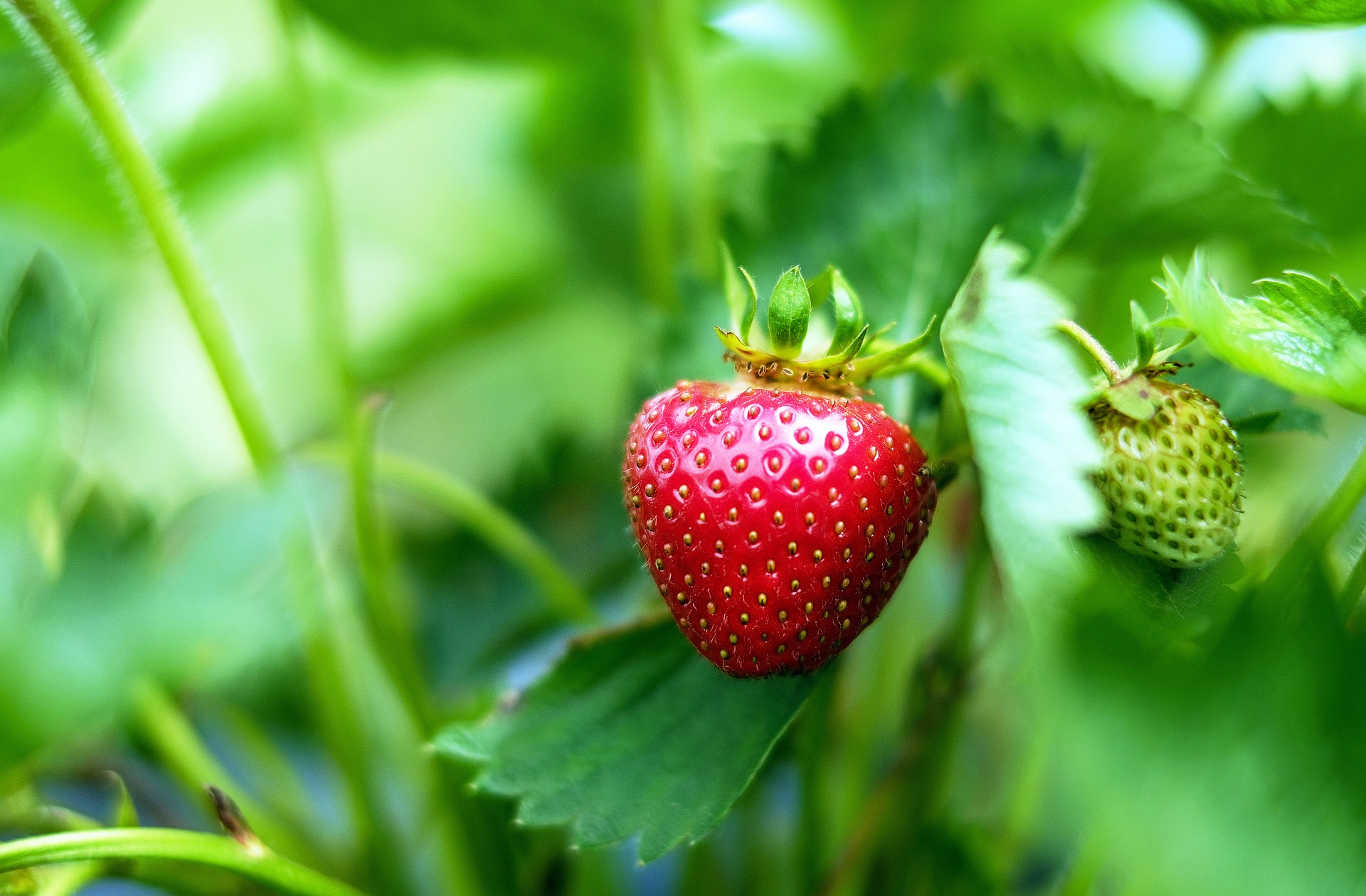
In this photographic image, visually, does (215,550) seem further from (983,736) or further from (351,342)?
(983,736)

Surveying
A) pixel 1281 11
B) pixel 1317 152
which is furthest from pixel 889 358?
pixel 1317 152

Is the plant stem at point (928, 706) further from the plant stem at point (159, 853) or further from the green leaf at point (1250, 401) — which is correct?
the plant stem at point (159, 853)

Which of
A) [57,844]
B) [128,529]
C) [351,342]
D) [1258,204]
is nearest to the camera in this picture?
[57,844]

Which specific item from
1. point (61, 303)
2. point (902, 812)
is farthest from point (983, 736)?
point (61, 303)

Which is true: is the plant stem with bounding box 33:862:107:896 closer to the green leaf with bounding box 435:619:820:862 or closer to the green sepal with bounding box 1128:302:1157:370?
the green leaf with bounding box 435:619:820:862

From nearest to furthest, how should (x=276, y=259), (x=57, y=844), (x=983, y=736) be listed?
(x=57, y=844), (x=983, y=736), (x=276, y=259)

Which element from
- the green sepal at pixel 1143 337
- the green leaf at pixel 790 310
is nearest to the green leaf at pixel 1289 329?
the green sepal at pixel 1143 337

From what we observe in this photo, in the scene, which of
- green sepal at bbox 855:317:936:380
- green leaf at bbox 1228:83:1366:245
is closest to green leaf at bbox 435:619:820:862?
green sepal at bbox 855:317:936:380

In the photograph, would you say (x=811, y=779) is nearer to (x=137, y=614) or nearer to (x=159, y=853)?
(x=159, y=853)
